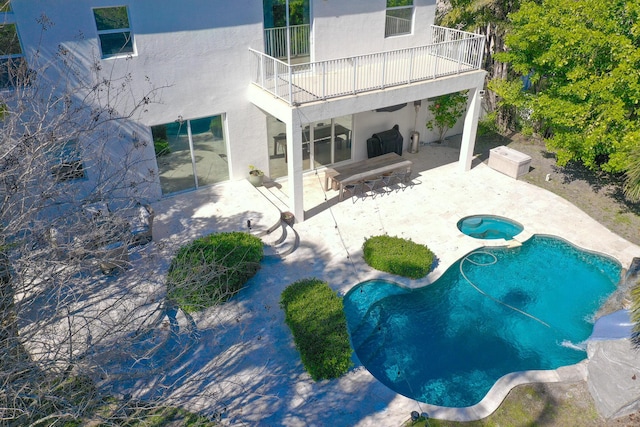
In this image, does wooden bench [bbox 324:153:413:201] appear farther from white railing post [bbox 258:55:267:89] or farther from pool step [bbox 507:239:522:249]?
pool step [bbox 507:239:522:249]

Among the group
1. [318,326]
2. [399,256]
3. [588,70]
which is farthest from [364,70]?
[318,326]

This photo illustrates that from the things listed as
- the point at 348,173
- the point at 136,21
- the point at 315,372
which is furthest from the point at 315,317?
the point at 136,21

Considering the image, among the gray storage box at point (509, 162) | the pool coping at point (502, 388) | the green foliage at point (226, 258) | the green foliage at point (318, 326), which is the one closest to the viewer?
the pool coping at point (502, 388)

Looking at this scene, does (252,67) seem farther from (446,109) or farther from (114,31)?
(446,109)

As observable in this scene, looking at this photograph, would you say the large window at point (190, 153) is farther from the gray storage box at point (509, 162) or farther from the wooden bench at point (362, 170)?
the gray storage box at point (509, 162)

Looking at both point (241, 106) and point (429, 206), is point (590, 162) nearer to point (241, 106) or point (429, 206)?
point (429, 206)

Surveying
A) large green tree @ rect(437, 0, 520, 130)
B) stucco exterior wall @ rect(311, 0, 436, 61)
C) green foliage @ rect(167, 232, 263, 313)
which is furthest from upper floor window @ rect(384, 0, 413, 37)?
green foliage @ rect(167, 232, 263, 313)

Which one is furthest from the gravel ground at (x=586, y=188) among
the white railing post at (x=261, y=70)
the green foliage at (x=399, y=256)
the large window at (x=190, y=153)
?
the large window at (x=190, y=153)
